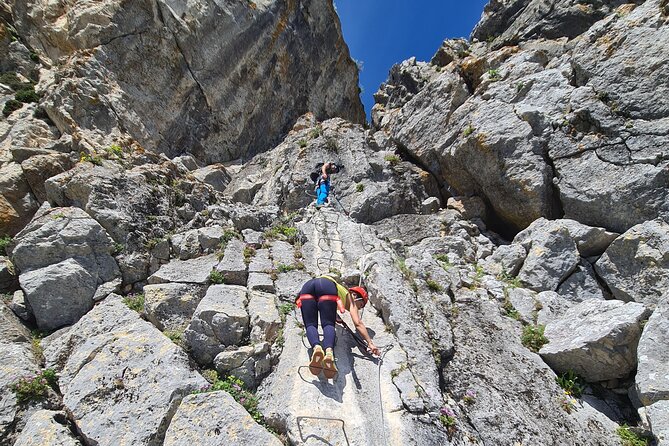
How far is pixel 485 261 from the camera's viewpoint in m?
13.2

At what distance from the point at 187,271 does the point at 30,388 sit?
4.06 meters

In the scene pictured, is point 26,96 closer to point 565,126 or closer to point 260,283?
point 260,283

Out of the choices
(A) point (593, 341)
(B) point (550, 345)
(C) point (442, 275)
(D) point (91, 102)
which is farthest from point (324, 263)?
(D) point (91, 102)

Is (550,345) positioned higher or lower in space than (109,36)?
lower

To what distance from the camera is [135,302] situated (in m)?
8.87

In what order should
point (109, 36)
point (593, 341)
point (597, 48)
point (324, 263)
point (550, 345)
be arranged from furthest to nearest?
point (109, 36), point (597, 48), point (324, 263), point (550, 345), point (593, 341)

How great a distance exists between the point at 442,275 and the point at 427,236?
4895 mm

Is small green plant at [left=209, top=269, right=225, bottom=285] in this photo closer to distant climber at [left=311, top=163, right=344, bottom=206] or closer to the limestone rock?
the limestone rock

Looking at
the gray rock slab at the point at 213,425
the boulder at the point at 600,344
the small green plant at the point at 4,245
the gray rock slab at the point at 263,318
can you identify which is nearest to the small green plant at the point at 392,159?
the boulder at the point at 600,344

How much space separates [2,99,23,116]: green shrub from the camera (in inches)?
Result: 670

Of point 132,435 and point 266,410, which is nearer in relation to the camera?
point 132,435

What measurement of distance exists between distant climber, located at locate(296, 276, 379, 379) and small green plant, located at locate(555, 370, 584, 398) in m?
4.69

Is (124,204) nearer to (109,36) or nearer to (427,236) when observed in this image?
(427,236)

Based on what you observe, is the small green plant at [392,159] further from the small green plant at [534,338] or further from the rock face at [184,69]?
the rock face at [184,69]
